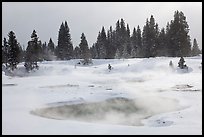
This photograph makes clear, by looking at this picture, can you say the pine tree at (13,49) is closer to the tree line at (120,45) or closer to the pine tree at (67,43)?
the tree line at (120,45)

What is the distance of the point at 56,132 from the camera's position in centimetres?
1018

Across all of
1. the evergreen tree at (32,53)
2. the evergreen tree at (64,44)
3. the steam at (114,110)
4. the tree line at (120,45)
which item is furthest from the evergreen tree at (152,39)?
the steam at (114,110)

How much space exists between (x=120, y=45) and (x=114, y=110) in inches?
2342

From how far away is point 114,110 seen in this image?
18.3m

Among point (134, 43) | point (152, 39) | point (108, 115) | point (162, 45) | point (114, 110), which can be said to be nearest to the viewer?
point (108, 115)

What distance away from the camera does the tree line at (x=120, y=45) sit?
4978 cm

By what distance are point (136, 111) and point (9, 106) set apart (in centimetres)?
668

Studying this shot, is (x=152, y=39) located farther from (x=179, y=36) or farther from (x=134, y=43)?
(x=134, y=43)

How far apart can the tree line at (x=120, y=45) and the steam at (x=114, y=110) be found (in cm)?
2977

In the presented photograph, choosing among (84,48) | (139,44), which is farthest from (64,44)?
(139,44)

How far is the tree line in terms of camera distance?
163 ft

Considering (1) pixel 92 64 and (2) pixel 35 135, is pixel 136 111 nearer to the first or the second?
(2) pixel 35 135

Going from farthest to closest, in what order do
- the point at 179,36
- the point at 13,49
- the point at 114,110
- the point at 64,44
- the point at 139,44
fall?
the point at 139,44, the point at 64,44, the point at 179,36, the point at 13,49, the point at 114,110

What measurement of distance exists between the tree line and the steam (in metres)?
29.8
